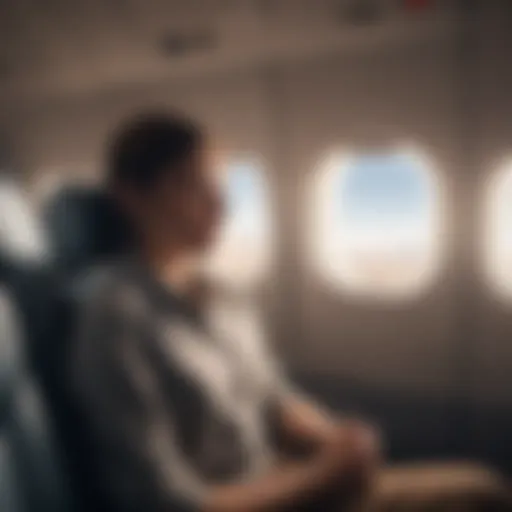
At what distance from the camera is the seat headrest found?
0.77 metres

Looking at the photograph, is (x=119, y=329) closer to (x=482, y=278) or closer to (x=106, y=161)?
(x=106, y=161)

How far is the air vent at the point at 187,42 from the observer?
0.74 meters

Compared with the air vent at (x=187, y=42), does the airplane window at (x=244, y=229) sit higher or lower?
lower

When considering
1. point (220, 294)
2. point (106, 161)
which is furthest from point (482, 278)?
point (106, 161)

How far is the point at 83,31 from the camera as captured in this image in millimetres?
758

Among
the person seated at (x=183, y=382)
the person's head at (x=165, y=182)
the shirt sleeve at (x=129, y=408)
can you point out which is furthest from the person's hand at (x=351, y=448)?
the person's head at (x=165, y=182)

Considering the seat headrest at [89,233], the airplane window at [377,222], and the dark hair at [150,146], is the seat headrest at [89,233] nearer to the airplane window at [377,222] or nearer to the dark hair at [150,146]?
the dark hair at [150,146]

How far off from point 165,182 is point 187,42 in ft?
0.45

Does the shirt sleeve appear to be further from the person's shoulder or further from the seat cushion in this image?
the seat cushion

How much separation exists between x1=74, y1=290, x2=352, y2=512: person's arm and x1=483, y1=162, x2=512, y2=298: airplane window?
325 millimetres

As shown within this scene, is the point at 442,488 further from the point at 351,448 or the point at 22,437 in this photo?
the point at 22,437

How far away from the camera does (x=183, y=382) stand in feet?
2.52

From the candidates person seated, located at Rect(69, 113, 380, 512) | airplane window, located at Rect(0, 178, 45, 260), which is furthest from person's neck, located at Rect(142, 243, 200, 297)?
airplane window, located at Rect(0, 178, 45, 260)

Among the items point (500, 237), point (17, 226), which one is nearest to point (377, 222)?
point (500, 237)
